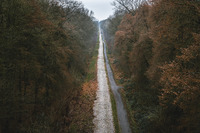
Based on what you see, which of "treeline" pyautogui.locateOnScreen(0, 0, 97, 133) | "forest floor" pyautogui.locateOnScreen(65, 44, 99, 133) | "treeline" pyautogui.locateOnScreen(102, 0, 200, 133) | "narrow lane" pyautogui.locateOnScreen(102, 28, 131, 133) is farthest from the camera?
"narrow lane" pyautogui.locateOnScreen(102, 28, 131, 133)

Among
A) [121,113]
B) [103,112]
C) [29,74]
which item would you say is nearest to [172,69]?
[121,113]

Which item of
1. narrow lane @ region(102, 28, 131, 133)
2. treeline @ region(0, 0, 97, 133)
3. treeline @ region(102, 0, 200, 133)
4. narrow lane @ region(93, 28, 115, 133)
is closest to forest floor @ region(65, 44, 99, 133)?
narrow lane @ region(93, 28, 115, 133)

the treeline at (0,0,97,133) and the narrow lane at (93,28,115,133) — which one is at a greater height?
the treeline at (0,0,97,133)

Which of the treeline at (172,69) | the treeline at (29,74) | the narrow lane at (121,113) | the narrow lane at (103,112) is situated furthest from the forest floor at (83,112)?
the treeline at (172,69)

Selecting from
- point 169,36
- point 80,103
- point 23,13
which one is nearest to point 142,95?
point 80,103

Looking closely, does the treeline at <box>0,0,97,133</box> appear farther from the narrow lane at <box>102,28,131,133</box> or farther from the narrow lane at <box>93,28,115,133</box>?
the narrow lane at <box>102,28,131,133</box>

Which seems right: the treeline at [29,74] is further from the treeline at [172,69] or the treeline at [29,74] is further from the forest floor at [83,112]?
the treeline at [172,69]

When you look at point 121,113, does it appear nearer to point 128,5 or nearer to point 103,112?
point 103,112

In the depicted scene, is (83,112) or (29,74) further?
(83,112)

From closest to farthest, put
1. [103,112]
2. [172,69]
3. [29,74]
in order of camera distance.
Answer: [172,69]
[29,74]
[103,112]

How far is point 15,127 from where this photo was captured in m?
9.17

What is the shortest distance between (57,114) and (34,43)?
20.0ft

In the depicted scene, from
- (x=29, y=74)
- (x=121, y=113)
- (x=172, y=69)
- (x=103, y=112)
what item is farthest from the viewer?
(x=103, y=112)

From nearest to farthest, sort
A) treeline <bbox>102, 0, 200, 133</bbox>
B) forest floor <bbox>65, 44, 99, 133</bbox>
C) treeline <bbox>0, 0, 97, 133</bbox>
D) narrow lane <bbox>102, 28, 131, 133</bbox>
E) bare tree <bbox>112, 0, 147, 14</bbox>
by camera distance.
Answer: treeline <bbox>102, 0, 200, 133</bbox>
treeline <bbox>0, 0, 97, 133</bbox>
forest floor <bbox>65, 44, 99, 133</bbox>
narrow lane <bbox>102, 28, 131, 133</bbox>
bare tree <bbox>112, 0, 147, 14</bbox>
